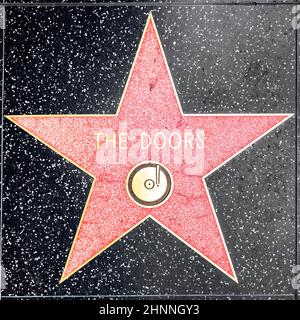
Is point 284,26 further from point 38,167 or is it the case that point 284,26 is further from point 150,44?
point 38,167

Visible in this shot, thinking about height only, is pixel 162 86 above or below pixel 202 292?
above

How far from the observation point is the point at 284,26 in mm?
1524

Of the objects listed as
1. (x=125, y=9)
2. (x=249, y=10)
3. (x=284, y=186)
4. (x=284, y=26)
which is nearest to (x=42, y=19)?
(x=125, y=9)

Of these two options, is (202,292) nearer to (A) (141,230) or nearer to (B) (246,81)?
(A) (141,230)

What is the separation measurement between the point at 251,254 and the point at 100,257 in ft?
1.67

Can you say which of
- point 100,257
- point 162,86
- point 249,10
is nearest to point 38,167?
point 100,257

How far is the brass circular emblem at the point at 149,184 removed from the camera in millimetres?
1511

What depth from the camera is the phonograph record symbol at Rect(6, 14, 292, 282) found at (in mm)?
1504

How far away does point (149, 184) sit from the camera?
1516 mm

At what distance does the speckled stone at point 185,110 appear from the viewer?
1511 millimetres

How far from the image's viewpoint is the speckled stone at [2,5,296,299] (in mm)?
1511

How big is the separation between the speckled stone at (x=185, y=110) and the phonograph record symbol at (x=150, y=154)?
0.03 m

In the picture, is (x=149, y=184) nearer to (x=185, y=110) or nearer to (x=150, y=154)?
(x=150, y=154)
